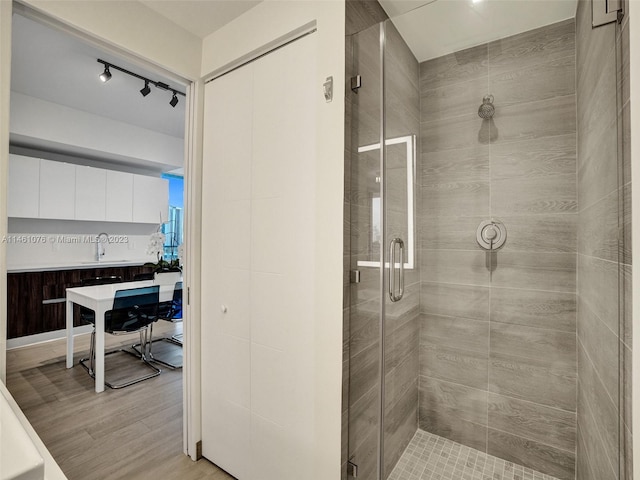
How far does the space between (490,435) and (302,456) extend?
90cm

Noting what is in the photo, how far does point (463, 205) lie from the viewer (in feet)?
4.70

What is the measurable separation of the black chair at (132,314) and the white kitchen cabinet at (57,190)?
1.95 metres

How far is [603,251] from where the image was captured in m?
0.99

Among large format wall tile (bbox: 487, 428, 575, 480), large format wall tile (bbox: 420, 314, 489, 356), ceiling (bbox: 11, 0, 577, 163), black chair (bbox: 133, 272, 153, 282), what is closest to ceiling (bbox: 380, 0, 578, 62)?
ceiling (bbox: 11, 0, 577, 163)

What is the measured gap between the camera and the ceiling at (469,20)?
4.34 feet

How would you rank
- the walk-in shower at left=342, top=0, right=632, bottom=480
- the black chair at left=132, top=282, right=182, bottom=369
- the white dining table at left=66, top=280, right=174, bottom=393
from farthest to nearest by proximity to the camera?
the black chair at left=132, top=282, right=182, bottom=369
the white dining table at left=66, top=280, right=174, bottom=393
the walk-in shower at left=342, top=0, right=632, bottom=480

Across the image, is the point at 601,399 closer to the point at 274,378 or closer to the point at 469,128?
the point at 469,128

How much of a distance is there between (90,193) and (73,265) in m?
1.03

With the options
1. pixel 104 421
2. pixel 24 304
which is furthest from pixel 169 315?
pixel 24 304

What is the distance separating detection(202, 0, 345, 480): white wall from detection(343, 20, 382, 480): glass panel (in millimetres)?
71

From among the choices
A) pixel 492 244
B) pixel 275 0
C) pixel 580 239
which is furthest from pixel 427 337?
pixel 275 0

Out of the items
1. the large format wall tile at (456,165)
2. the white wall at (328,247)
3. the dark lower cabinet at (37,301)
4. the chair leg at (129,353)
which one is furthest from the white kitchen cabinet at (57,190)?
the large format wall tile at (456,165)

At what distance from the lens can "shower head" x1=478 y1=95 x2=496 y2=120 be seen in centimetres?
139

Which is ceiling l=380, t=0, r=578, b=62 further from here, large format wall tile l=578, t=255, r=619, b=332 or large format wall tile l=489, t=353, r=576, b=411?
A: large format wall tile l=489, t=353, r=576, b=411
